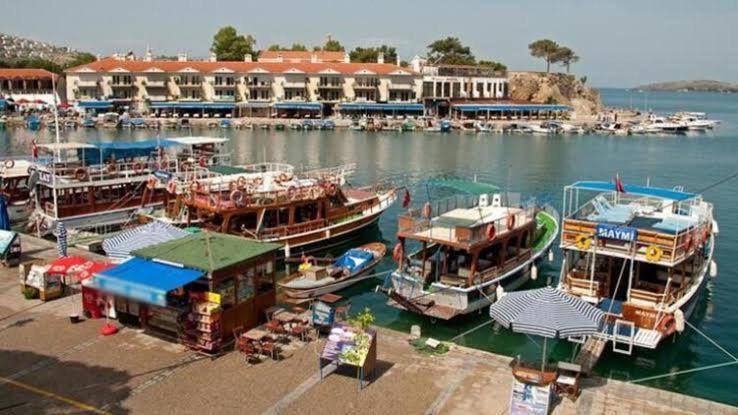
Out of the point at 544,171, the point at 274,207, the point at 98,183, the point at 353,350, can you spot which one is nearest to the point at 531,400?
the point at 353,350

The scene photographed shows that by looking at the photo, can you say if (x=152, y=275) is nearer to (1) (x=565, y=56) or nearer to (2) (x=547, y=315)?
(2) (x=547, y=315)

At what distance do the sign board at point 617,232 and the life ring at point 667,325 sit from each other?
2.56 meters

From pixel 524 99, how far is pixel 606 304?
393ft

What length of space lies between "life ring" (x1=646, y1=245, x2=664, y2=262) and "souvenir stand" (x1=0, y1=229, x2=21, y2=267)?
74.8 ft

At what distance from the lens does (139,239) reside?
20.4m

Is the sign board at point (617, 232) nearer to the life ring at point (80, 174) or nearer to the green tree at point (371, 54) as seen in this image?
the life ring at point (80, 174)

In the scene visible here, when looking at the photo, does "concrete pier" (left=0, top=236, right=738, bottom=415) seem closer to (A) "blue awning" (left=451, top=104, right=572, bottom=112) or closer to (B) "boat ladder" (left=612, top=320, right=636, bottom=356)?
(B) "boat ladder" (left=612, top=320, right=636, bottom=356)

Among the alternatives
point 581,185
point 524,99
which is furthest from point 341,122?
point 581,185

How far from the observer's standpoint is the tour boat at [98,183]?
34.1 meters

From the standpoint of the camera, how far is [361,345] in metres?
15.1

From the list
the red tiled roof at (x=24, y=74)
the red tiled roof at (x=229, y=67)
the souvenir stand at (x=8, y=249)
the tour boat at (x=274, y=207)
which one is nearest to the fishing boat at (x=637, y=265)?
the tour boat at (x=274, y=207)

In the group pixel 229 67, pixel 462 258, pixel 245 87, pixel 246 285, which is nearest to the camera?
pixel 246 285

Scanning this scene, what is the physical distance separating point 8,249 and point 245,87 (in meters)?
94.5

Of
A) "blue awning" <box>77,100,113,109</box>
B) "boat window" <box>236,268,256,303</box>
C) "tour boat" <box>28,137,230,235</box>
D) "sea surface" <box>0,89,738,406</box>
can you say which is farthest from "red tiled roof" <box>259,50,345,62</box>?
"boat window" <box>236,268,256,303</box>
